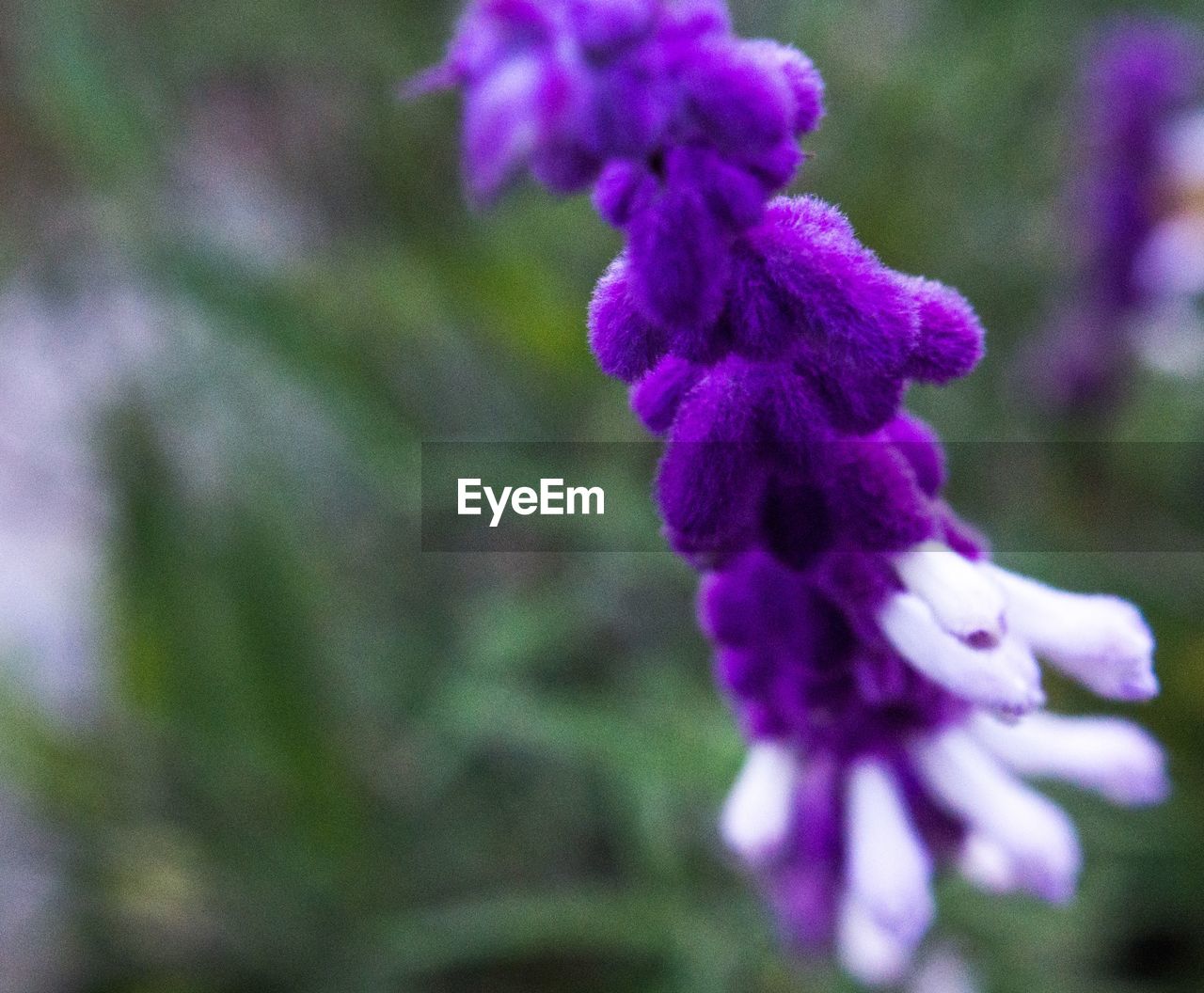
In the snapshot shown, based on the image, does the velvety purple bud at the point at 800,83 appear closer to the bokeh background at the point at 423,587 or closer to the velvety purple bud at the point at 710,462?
the velvety purple bud at the point at 710,462

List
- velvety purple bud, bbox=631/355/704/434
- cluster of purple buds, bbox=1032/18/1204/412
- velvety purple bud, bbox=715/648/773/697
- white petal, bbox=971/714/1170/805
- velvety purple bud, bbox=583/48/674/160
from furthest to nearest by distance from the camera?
cluster of purple buds, bbox=1032/18/1204/412 < white petal, bbox=971/714/1170/805 < velvety purple bud, bbox=715/648/773/697 < velvety purple bud, bbox=631/355/704/434 < velvety purple bud, bbox=583/48/674/160

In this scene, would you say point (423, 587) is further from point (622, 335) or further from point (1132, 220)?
point (622, 335)

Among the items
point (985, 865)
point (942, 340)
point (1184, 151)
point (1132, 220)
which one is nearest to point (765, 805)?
point (985, 865)

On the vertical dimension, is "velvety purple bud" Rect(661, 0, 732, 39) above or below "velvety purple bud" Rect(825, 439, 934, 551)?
above

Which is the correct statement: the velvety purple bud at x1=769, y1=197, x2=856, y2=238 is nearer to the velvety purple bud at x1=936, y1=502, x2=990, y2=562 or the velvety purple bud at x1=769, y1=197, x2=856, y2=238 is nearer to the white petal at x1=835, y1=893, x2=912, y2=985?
the velvety purple bud at x1=936, y1=502, x2=990, y2=562

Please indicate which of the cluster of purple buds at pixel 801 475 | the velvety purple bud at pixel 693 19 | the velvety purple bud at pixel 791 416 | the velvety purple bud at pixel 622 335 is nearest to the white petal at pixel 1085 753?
the cluster of purple buds at pixel 801 475

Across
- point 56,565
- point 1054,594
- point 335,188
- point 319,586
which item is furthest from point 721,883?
point 335,188

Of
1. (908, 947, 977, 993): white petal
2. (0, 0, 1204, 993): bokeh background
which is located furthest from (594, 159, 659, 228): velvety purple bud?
(908, 947, 977, 993): white petal
